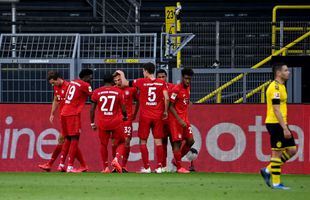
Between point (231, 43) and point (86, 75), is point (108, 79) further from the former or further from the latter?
point (231, 43)

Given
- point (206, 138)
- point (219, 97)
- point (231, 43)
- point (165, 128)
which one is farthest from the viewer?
point (231, 43)

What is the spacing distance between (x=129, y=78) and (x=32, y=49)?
2.43 m

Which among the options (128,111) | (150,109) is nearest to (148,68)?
(150,109)

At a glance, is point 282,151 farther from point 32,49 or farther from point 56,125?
point 32,49

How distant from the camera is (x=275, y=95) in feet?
51.0

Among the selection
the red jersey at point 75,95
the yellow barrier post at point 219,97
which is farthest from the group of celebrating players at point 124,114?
the yellow barrier post at point 219,97

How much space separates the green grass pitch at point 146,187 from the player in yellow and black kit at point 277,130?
0.25 m

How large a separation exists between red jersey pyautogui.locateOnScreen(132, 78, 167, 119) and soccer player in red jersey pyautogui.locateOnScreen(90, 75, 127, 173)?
418 mm

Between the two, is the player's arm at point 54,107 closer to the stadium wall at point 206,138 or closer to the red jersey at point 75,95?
the red jersey at point 75,95

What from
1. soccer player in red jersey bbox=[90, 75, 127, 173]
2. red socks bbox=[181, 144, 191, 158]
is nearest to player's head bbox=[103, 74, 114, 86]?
soccer player in red jersey bbox=[90, 75, 127, 173]

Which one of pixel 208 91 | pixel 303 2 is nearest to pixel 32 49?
pixel 208 91

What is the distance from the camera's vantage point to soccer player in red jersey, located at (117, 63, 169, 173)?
66.1 ft

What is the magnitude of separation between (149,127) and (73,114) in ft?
4.96

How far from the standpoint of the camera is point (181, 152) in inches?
827
